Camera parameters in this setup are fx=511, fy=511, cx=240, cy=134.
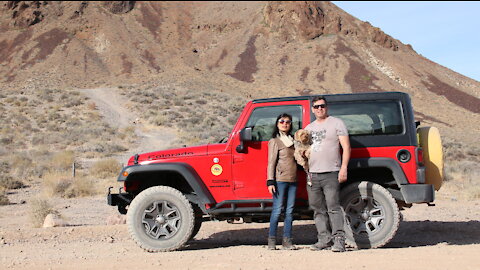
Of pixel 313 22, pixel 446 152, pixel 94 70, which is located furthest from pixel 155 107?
pixel 313 22

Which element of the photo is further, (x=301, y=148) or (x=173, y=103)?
(x=173, y=103)

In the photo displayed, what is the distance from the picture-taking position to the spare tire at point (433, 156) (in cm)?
706

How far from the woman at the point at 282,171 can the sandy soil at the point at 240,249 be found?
0.59 m

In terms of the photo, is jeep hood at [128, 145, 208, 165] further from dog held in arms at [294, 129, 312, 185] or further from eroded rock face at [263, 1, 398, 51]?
eroded rock face at [263, 1, 398, 51]

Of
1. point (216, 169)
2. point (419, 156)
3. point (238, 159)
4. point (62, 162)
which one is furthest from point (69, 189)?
point (419, 156)

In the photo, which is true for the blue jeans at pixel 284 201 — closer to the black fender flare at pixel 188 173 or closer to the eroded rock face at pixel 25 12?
the black fender flare at pixel 188 173

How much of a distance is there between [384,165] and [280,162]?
55.7 inches

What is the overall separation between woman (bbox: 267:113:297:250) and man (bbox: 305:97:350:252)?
0.85 ft

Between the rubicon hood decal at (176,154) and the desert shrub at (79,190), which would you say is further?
the desert shrub at (79,190)

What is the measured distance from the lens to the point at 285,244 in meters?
6.88

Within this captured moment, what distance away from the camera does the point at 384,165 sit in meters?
6.86

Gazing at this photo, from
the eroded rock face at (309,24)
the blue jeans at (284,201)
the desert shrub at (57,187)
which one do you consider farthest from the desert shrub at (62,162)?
the eroded rock face at (309,24)

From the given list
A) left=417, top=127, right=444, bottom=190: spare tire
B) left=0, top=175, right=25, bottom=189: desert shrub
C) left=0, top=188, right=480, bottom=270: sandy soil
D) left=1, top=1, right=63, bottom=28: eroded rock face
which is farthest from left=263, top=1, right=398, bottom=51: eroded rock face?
left=417, top=127, right=444, bottom=190: spare tire

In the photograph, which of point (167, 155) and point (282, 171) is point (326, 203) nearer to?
point (282, 171)
